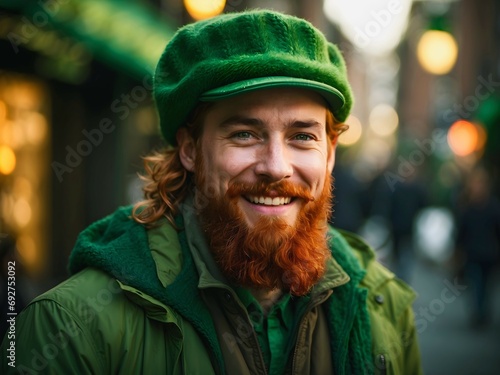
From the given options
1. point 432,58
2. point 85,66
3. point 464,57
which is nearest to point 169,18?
point 85,66

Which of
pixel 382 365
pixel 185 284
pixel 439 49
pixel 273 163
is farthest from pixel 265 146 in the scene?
pixel 439 49

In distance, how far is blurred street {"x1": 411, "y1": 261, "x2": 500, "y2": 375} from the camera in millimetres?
6992

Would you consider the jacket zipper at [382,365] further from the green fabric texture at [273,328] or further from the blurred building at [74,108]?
the blurred building at [74,108]

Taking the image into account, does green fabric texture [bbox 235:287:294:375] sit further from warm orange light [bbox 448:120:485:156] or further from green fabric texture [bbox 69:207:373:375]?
warm orange light [bbox 448:120:485:156]

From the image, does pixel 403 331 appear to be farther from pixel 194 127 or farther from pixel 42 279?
pixel 42 279

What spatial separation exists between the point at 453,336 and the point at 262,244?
6913 millimetres

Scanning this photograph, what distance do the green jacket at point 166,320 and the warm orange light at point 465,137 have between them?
13.9 metres

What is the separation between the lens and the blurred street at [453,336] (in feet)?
22.9

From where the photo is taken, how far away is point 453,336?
8391mm

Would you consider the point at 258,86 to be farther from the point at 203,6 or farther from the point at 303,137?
the point at 203,6

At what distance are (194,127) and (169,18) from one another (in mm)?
10275

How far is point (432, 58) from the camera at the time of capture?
9.63 m

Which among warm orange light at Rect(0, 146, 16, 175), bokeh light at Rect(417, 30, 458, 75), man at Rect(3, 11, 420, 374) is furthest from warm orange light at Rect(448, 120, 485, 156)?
man at Rect(3, 11, 420, 374)

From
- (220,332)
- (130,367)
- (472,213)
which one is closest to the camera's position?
(130,367)
